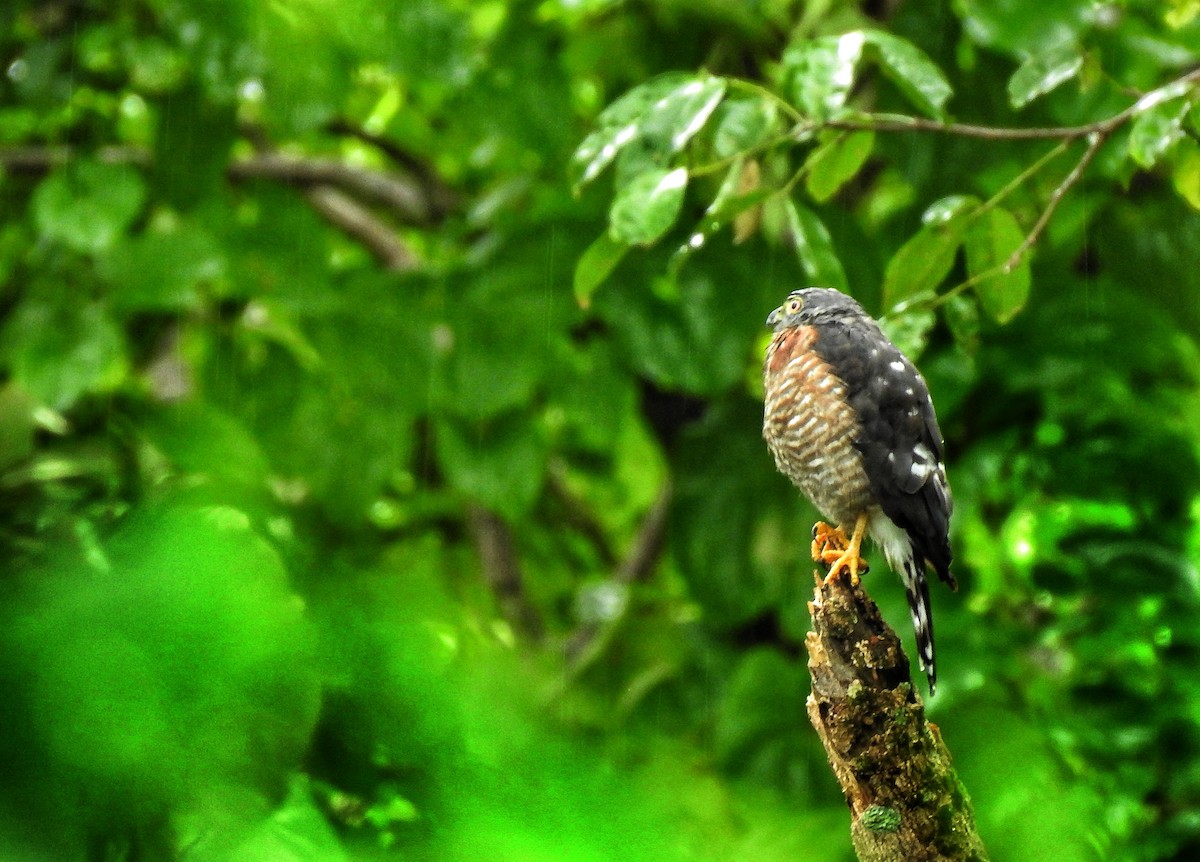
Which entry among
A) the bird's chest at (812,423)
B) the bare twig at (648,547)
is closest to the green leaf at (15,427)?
the bird's chest at (812,423)

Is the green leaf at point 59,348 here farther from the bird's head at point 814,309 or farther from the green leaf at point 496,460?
the bird's head at point 814,309

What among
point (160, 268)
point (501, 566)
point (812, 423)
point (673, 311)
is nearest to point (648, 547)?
point (501, 566)

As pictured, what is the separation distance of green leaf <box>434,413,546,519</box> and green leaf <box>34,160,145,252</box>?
535mm

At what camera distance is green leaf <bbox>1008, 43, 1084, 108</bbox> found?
97cm

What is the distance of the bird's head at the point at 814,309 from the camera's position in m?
0.74

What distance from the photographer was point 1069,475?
1499 millimetres

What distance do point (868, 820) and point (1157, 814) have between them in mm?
915

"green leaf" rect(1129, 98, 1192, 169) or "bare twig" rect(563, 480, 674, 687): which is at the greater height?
"bare twig" rect(563, 480, 674, 687)

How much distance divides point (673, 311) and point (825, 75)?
2.47 feet

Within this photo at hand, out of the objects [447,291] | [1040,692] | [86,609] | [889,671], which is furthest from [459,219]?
[86,609]

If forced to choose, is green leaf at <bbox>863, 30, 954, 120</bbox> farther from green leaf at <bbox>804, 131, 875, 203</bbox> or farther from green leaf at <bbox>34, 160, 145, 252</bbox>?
green leaf at <bbox>34, 160, 145, 252</bbox>

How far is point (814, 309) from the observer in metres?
0.75

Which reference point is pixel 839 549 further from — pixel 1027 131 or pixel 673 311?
pixel 673 311

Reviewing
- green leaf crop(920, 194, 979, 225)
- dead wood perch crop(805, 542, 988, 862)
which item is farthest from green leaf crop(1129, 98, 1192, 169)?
dead wood perch crop(805, 542, 988, 862)
